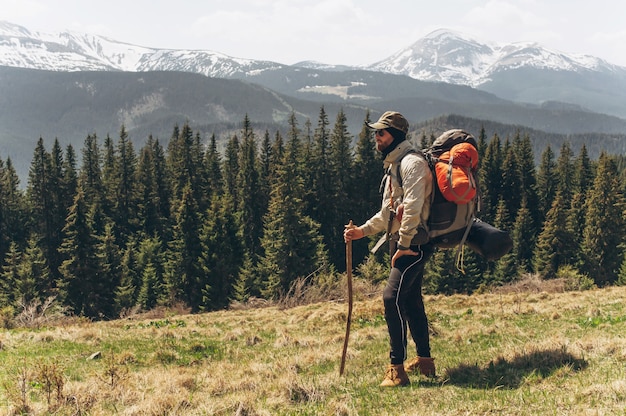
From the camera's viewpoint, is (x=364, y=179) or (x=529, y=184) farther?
(x=529, y=184)

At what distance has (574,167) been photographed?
90.4 metres

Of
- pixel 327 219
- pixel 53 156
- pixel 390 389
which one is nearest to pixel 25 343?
pixel 390 389

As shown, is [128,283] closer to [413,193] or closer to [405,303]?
[405,303]

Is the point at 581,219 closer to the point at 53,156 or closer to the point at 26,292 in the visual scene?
the point at 26,292

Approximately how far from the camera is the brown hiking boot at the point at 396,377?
6.09 m

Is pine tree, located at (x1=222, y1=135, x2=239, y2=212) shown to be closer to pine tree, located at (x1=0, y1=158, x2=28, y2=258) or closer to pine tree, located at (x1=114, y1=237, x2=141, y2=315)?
pine tree, located at (x1=114, y1=237, x2=141, y2=315)

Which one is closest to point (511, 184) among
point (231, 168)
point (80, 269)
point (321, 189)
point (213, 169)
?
point (321, 189)

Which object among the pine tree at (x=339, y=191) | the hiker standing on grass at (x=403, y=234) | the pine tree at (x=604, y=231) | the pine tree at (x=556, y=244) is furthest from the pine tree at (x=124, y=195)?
the hiker standing on grass at (x=403, y=234)

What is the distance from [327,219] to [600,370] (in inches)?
2434

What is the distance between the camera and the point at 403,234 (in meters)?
5.90

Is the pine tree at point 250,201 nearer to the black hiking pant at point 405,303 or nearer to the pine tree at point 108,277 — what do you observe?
the pine tree at point 108,277

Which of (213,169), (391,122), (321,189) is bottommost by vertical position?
(321,189)

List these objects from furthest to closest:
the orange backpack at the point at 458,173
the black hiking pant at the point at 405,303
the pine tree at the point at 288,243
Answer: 1. the pine tree at the point at 288,243
2. the black hiking pant at the point at 405,303
3. the orange backpack at the point at 458,173

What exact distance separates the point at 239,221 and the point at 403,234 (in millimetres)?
57769
